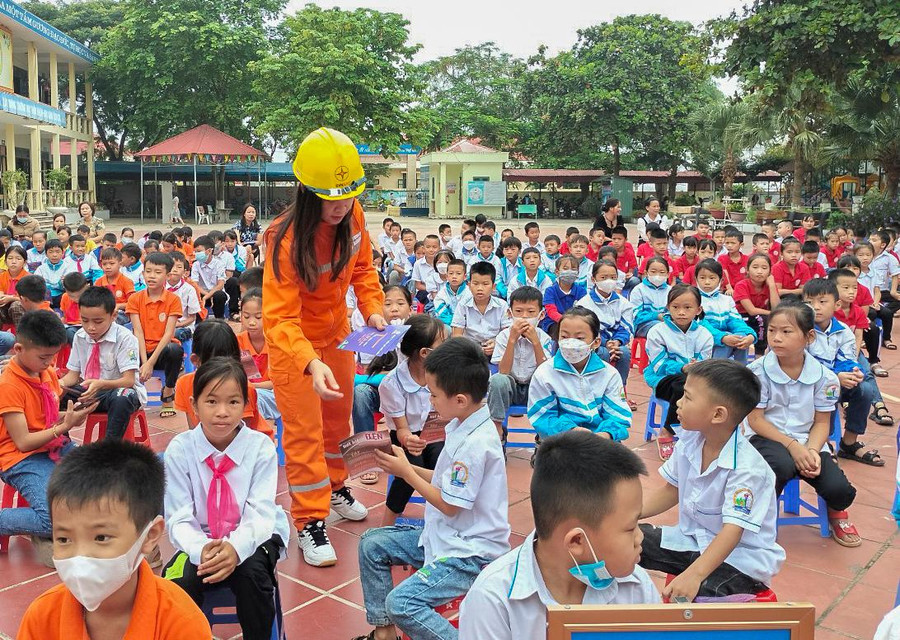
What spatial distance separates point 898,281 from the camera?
8000 millimetres

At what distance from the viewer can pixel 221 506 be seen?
250 cm

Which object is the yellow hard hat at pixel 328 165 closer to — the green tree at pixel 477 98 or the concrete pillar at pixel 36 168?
the concrete pillar at pixel 36 168

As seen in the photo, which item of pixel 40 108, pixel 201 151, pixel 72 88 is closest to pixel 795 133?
pixel 201 151

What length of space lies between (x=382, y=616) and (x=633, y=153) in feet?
98.7

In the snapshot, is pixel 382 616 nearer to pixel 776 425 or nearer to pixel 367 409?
pixel 367 409

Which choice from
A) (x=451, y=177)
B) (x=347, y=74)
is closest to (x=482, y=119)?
(x=451, y=177)

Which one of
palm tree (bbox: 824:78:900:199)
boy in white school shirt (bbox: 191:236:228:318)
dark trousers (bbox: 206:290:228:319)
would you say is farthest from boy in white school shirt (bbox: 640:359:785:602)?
palm tree (bbox: 824:78:900:199)

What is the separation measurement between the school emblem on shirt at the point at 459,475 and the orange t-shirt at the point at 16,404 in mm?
2003

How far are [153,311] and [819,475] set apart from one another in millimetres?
4332

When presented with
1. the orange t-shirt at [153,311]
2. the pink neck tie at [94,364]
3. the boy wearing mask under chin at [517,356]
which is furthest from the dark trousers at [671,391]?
the orange t-shirt at [153,311]

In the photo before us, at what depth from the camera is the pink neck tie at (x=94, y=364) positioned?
4.23 meters

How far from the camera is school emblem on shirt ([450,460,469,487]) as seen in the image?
91.6 inches

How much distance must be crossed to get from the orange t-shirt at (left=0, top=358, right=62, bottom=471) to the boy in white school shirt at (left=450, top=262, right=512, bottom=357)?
2.68 metres

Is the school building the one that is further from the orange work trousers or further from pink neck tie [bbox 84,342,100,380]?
the orange work trousers
